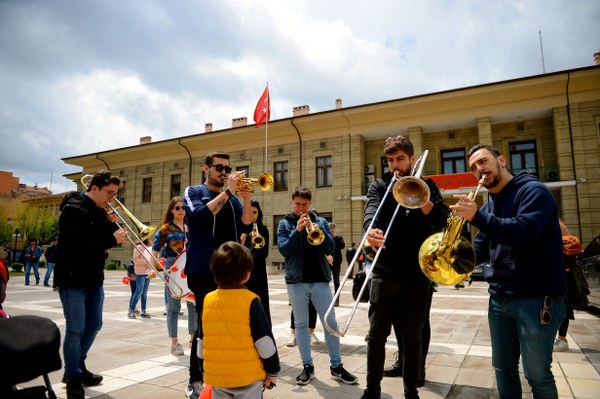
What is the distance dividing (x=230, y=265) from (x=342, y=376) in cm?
231

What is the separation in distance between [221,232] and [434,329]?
4.98 metres

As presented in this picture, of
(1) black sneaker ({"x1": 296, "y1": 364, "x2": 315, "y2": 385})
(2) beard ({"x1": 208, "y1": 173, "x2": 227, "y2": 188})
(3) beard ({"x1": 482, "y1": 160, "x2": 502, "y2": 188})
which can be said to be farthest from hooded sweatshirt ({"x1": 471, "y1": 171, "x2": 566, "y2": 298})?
(2) beard ({"x1": 208, "y1": 173, "x2": 227, "y2": 188})

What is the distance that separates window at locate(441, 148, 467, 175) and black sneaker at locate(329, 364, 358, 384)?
20979 millimetres

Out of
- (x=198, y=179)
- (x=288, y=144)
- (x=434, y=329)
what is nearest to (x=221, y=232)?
(x=434, y=329)

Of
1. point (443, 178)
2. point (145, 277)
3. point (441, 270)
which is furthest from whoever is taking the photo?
point (443, 178)

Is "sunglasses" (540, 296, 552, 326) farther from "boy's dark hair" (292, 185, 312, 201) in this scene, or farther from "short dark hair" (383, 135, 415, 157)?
"boy's dark hair" (292, 185, 312, 201)

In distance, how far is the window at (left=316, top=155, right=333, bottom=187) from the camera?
24.6 meters

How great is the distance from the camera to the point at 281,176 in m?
26.2

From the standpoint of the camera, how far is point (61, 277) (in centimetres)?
365

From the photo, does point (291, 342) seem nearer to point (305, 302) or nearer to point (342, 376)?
point (305, 302)

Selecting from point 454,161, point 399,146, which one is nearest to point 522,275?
point 399,146

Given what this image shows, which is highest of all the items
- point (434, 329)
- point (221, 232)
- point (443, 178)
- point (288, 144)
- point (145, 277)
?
point (288, 144)

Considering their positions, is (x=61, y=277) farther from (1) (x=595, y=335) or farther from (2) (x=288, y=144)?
(2) (x=288, y=144)

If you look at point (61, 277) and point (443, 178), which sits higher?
point (443, 178)
